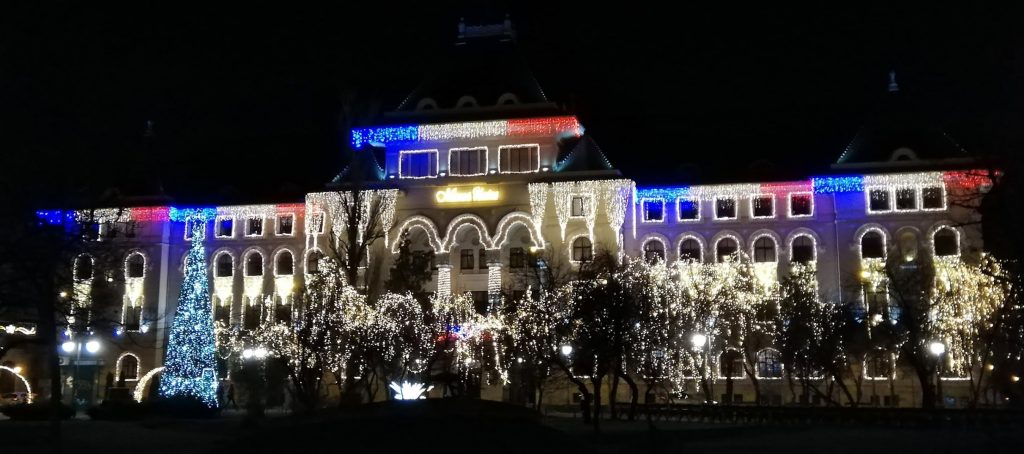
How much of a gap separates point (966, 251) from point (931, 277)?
573 cm

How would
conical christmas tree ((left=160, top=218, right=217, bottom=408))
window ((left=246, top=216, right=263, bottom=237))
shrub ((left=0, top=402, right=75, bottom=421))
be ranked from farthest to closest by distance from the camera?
window ((left=246, top=216, right=263, bottom=237)), conical christmas tree ((left=160, top=218, right=217, bottom=408)), shrub ((left=0, top=402, right=75, bottom=421))

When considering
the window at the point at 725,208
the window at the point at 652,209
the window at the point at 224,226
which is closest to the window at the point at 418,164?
the window at the point at 224,226

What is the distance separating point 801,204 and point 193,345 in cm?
3173

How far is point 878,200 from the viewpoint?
57.8 meters

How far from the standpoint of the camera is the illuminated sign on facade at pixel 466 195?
199 ft

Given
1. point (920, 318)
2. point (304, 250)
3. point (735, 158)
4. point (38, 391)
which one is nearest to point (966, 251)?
point (920, 318)

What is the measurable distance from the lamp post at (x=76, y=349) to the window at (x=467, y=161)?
2208cm

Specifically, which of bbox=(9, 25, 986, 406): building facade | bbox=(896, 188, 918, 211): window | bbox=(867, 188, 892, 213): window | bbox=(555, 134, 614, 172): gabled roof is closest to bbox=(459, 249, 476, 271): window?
bbox=(9, 25, 986, 406): building facade

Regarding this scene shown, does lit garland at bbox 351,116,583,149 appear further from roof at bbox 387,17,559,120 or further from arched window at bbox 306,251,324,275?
arched window at bbox 306,251,324,275

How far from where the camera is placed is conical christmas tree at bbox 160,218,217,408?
48531mm

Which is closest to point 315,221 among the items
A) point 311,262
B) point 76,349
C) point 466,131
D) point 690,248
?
point 311,262

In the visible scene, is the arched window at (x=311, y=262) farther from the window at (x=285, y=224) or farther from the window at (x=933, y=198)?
the window at (x=933, y=198)

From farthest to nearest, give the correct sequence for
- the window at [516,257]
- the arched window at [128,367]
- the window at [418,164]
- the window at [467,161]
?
1. the arched window at [128,367]
2. the window at [418,164]
3. the window at [467,161]
4. the window at [516,257]

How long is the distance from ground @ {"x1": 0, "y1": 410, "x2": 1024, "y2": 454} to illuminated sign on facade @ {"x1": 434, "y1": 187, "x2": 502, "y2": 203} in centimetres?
2285
